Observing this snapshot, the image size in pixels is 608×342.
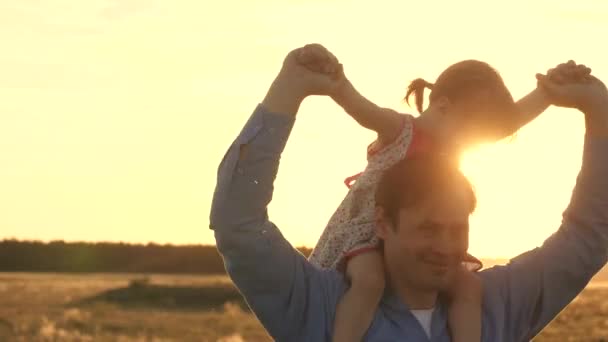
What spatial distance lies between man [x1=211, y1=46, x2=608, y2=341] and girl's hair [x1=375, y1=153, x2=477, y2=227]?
0.02m

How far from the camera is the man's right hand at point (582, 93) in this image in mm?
4984

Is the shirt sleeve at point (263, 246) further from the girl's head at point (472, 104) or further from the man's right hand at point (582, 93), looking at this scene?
the girl's head at point (472, 104)

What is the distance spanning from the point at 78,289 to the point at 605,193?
41.5 m

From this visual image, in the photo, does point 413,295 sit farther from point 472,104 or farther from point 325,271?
point 472,104

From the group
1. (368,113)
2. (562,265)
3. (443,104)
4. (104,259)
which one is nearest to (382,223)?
(368,113)

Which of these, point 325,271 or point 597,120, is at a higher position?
point 597,120

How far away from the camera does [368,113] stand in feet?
16.6

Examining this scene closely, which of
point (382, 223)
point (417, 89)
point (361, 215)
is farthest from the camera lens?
point (417, 89)

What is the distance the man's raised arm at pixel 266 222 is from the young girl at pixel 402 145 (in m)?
0.10

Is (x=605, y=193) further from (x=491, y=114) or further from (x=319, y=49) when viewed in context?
(x=319, y=49)

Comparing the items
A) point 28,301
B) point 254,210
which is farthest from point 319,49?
point 28,301

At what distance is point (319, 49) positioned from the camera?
4.45 meters

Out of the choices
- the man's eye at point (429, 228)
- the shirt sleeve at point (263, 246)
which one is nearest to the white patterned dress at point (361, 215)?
the shirt sleeve at point (263, 246)

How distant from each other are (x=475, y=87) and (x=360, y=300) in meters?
1.39
